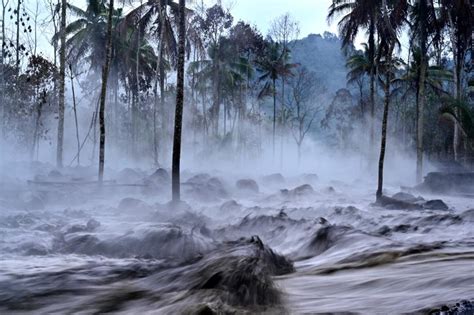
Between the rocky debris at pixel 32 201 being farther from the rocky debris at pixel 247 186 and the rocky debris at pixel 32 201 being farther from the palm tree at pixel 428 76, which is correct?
the palm tree at pixel 428 76


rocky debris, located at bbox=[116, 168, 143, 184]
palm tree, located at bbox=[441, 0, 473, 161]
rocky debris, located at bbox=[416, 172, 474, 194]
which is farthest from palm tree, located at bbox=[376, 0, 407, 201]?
rocky debris, located at bbox=[116, 168, 143, 184]

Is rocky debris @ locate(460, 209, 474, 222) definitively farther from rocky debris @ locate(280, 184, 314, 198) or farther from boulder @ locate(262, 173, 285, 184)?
boulder @ locate(262, 173, 285, 184)

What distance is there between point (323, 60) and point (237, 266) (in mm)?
143495

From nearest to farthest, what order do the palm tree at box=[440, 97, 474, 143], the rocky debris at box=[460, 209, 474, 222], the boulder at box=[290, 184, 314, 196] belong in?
the rocky debris at box=[460, 209, 474, 222] < the boulder at box=[290, 184, 314, 196] < the palm tree at box=[440, 97, 474, 143]

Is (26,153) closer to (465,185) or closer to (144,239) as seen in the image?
(465,185)

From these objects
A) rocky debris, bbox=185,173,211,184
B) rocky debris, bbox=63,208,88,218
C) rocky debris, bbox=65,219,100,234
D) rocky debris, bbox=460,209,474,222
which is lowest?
rocky debris, bbox=63,208,88,218

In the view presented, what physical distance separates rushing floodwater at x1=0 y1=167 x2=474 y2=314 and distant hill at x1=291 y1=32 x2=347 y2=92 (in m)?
121

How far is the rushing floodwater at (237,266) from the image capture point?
4.01 metres

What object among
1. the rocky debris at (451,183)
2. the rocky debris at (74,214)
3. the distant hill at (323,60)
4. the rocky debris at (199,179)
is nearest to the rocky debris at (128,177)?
the rocky debris at (199,179)

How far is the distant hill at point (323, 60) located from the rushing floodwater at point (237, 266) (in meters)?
121

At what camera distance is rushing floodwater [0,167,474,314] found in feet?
13.2

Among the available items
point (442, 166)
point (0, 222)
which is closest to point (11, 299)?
point (0, 222)

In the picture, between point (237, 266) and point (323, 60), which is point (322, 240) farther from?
point (323, 60)

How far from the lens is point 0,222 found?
413 inches
